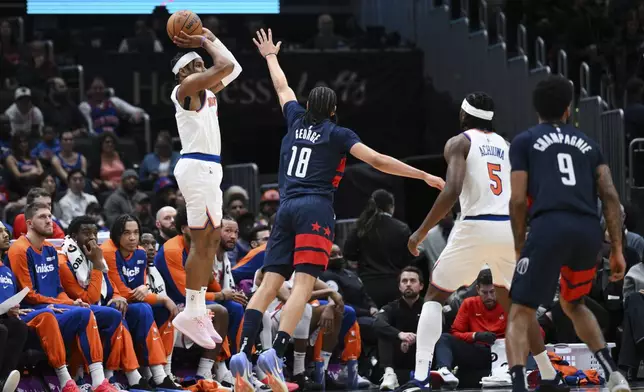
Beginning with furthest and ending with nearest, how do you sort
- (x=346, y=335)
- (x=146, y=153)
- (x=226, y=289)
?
(x=146, y=153)
(x=346, y=335)
(x=226, y=289)

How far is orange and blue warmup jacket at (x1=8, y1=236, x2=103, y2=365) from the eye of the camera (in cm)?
1003

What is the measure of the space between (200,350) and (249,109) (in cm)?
912

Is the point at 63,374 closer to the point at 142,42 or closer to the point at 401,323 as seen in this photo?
the point at 401,323

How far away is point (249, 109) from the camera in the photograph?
20016 mm

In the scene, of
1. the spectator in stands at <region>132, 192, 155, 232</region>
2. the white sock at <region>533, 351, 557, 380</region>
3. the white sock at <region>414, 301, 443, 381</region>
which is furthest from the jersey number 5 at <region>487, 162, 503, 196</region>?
the spectator in stands at <region>132, 192, 155, 232</region>

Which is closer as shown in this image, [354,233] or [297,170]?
[297,170]

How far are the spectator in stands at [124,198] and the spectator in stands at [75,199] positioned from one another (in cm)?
→ 21

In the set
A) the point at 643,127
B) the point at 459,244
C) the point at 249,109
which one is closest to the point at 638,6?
the point at 643,127

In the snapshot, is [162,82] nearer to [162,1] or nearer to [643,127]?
[162,1]

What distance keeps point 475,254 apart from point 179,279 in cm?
361

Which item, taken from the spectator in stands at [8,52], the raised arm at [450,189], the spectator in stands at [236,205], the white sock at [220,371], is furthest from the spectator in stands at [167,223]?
the spectator in stands at [8,52]

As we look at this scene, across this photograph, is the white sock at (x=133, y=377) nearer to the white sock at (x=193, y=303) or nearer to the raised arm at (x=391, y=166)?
the white sock at (x=193, y=303)

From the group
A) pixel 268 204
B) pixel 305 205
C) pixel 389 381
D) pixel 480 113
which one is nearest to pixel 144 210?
pixel 268 204

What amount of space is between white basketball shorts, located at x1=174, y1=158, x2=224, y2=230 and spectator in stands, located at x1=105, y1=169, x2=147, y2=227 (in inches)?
207
